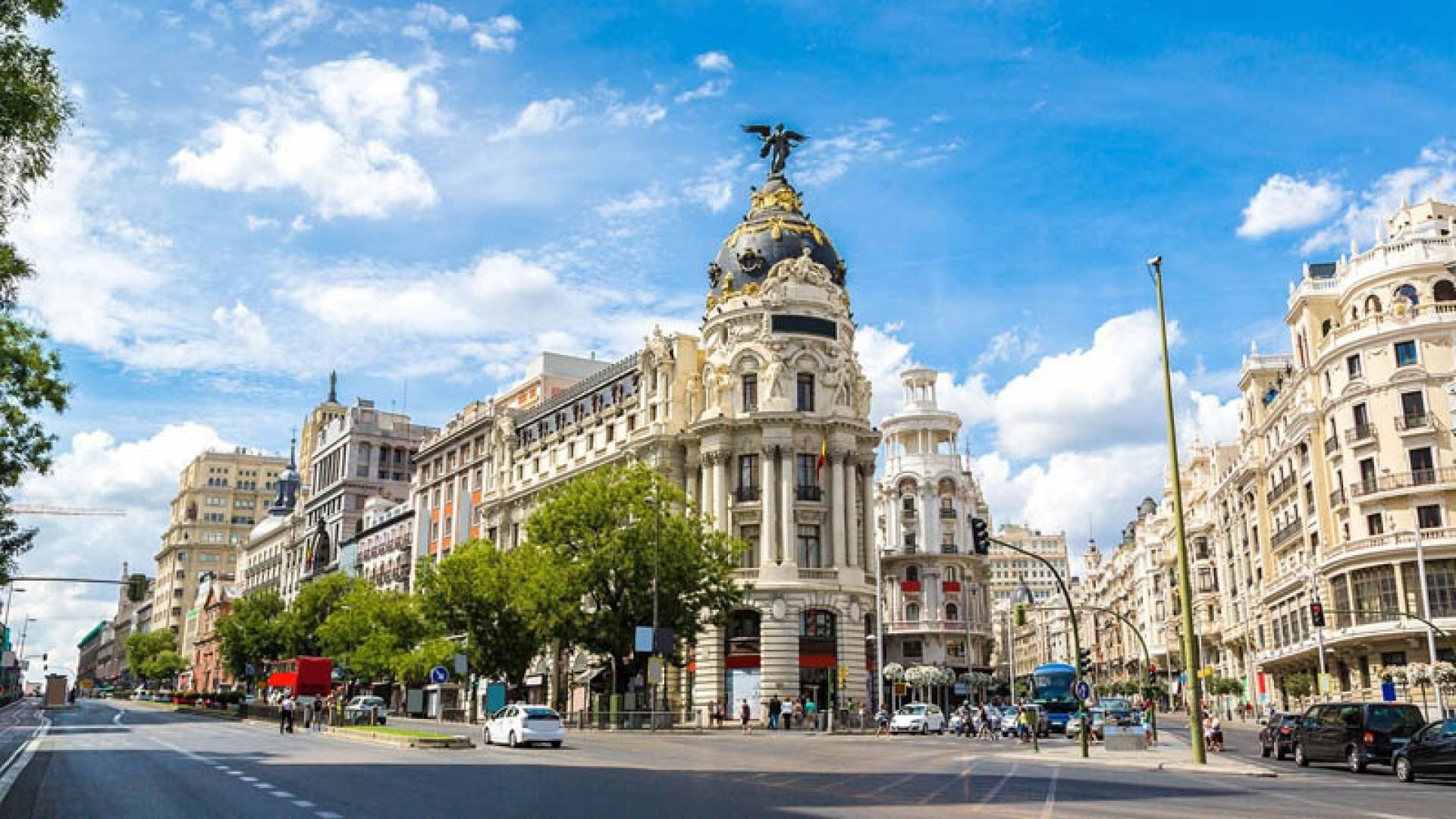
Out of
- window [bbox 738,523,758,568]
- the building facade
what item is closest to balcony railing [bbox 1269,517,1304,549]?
the building facade

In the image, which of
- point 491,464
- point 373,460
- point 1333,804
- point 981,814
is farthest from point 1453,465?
point 373,460

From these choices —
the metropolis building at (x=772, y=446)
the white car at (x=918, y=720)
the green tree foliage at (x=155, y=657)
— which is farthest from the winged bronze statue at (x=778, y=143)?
the green tree foliage at (x=155, y=657)

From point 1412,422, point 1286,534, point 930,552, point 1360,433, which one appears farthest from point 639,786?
point 930,552

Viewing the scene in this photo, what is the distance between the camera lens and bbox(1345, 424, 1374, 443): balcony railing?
59562 millimetres

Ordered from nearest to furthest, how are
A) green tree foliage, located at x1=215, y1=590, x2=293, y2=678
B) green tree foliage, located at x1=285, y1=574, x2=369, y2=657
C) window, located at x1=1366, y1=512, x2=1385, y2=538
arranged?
window, located at x1=1366, y1=512, x2=1385, y2=538
green tree foliage, located at x1=285, y1=574, x2=369, y2=657
green tree foliage, located at x1=215, y1=590, x2=293, y2=678

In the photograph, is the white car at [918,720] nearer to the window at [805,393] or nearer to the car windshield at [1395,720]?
the window at [805,393]

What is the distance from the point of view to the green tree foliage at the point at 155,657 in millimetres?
157125

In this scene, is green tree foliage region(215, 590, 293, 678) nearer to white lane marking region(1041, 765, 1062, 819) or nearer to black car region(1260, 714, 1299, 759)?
black car region(1260, 714, 1299, 759)

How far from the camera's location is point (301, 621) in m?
95.9

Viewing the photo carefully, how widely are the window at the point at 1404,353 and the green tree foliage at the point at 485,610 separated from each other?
150 feet

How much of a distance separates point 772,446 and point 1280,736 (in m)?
33.6

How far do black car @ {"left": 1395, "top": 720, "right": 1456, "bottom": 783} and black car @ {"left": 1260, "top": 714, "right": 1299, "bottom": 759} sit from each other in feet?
25.8

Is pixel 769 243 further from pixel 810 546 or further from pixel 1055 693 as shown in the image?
pixel 1055 693

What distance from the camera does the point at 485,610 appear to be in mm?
57625
